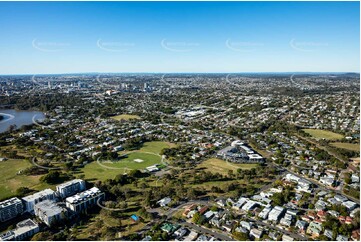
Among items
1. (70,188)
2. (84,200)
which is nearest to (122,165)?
(70,188)

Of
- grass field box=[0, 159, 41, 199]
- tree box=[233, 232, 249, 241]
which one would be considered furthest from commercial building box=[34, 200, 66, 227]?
tree box=[233, 232, 249, 241]

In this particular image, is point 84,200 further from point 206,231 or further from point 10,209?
point 206,231

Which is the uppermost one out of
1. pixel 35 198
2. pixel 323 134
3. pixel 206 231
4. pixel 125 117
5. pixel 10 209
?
pixel 125 117

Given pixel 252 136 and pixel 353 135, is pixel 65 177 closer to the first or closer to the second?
pixel 252 136

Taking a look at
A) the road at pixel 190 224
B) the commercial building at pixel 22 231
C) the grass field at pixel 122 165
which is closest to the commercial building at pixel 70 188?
the grass field at pixel 122 165

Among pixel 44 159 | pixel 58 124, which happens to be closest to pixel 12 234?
pixel 44 159
